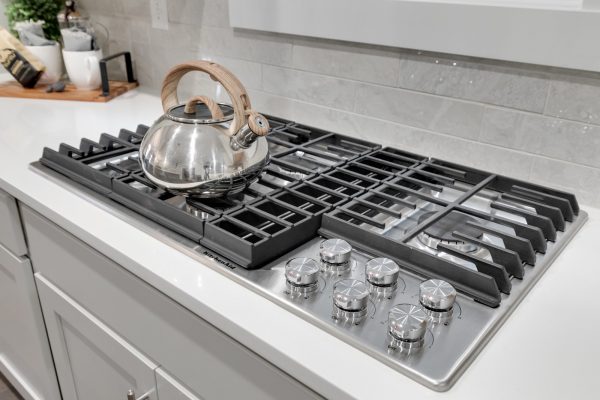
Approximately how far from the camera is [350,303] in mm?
664

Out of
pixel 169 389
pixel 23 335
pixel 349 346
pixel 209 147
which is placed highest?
pixel 209 147

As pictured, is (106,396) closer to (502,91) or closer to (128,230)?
(128,230)

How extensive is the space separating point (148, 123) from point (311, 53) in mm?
485

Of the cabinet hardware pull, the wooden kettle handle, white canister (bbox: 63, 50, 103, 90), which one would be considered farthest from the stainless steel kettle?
white canister (bbox: 63, 50, 103, 90)

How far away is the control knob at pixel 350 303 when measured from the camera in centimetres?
66

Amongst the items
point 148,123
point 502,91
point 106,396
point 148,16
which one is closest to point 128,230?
point 106,396

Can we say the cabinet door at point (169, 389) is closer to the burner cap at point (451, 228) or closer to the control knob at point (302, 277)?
the control knob at point (302, 277)

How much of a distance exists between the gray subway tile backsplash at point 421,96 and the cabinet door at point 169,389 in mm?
714

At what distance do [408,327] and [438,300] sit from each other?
0.25 ft

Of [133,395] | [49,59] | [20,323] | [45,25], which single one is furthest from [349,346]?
[45,25]

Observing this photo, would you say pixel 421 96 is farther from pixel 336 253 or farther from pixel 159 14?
pixel 159 14

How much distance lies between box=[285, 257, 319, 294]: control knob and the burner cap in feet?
0.71

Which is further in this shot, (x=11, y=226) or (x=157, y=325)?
(x=11, y=226)

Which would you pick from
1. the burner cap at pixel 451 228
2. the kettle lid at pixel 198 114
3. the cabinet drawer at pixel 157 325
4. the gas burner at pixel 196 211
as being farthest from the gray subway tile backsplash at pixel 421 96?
the cabinet drawer at pixel 157 325
